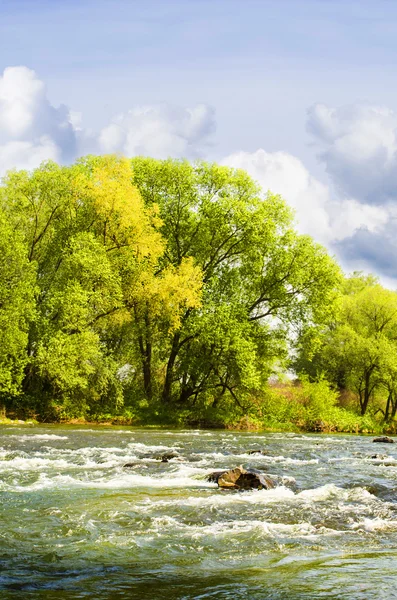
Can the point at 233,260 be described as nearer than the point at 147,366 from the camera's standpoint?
No

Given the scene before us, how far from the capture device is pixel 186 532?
9.43 meters

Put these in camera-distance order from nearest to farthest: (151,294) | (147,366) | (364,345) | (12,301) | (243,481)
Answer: (243,481), (12,301), (151,294), (147,366), (364,345)

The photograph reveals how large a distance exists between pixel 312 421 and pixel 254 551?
3480 cm

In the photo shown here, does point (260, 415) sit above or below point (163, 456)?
above

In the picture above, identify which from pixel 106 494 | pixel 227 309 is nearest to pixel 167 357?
pixel 227 309

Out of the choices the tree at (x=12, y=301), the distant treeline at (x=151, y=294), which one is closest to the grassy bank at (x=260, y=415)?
the distant treeline at (x=151, y=294)

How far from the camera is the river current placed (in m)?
6.82

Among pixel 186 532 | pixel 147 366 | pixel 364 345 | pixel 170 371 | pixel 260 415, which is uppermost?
pixel 364 345

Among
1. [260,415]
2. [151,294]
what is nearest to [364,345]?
[260,415]

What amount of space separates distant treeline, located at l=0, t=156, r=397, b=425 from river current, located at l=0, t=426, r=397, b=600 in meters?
18.2

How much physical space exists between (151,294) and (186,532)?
30.5m

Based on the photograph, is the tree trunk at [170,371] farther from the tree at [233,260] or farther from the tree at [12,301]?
the tree at [12,301]

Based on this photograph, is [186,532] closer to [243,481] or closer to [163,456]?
[243,481]

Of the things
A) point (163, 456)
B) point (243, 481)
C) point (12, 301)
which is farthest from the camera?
point (12, 301)
